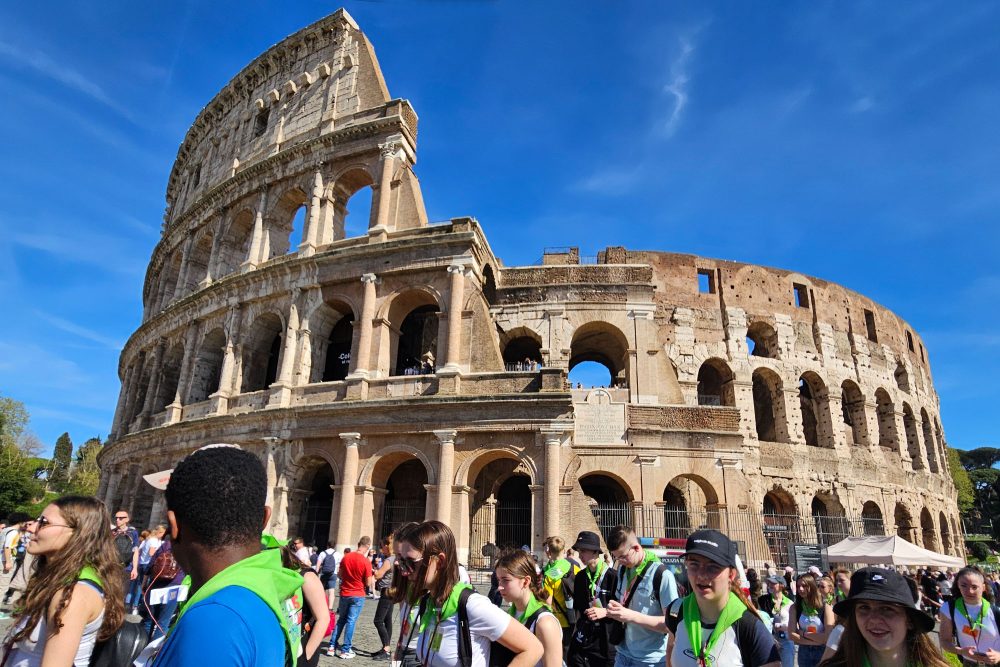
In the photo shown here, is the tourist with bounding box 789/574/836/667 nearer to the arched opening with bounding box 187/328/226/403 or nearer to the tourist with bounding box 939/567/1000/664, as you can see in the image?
the tourist with bounding box 939/567/1000/664

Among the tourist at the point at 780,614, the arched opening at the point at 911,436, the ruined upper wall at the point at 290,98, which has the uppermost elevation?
the ruined upper wall at the point at 290,98

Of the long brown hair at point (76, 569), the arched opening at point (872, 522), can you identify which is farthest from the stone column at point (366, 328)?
the arched opening at point (872, 522)

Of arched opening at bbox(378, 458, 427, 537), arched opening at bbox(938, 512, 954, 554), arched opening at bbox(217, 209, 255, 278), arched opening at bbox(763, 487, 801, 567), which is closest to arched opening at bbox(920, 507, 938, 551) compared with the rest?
arched opening at bbox(938, 512, 954, 554)

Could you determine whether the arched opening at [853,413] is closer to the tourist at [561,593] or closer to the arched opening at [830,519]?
the arched opening at [830,519]

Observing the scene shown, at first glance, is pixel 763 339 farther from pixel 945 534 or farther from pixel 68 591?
pixel 68 591

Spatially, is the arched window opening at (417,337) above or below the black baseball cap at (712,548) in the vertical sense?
above

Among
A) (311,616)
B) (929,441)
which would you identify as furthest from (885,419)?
(311,616)

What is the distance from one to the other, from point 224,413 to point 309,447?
11.8 feet

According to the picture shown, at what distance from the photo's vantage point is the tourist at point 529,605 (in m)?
2.94

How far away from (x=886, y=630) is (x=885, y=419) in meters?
27.7

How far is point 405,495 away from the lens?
17516mm

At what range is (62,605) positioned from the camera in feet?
7.87

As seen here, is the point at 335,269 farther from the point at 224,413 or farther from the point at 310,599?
the point at 310,599

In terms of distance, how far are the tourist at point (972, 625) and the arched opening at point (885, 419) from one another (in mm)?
23438
